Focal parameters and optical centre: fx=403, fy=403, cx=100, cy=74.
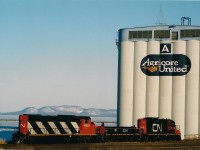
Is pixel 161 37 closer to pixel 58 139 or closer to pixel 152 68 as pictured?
pixel 152 68

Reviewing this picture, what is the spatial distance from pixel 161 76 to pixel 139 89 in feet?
11.6

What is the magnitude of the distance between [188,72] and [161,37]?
626 cm

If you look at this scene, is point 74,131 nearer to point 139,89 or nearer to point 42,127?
point 42,127

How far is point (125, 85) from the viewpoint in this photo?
56.4 m

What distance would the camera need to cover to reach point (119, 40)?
58.7m

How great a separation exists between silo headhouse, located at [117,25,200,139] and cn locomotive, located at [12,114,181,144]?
859 cm

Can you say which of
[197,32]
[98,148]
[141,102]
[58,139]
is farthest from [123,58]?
[98,148]

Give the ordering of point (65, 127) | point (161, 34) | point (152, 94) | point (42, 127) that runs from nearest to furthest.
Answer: point (42, 127), point (65, 127), point (152, 94), point (161, 34)

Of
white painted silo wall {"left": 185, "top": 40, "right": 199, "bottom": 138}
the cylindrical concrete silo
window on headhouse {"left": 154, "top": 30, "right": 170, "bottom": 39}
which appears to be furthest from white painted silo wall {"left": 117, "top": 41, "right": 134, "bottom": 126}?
white painted silo wall {"left": 185, "top": 40, "right": 199, "bottom": 138}

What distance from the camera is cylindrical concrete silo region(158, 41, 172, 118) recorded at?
180 ft

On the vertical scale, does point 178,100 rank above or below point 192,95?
below

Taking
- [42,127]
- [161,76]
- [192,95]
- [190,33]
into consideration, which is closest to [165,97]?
[161,76]

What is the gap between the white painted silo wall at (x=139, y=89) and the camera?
5575 cm

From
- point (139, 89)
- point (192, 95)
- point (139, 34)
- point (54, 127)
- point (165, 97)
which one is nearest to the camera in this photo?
point (54, 127)
